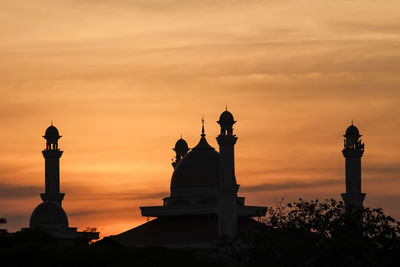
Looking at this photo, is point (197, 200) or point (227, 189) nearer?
point (227, 189)

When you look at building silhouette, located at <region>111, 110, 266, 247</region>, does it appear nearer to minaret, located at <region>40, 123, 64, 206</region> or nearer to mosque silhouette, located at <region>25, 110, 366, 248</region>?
mosque silhouette, located at <region>25, 110, 366, 248</region>

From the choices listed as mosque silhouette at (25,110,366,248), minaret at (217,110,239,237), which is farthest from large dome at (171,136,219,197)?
minaret at (217,110,239,237)

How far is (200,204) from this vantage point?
4909 inches

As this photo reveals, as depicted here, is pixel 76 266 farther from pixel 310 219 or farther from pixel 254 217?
pixel 254 217

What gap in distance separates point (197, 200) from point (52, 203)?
12118 millimetres

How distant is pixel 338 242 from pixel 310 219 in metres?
5.68

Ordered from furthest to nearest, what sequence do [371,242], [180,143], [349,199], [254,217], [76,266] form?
[180,143] < [254,217] < [349,199] < [371,242] < [76,266]

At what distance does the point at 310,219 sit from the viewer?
86375 mm

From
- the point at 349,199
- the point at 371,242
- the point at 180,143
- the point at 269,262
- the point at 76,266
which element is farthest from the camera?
the point at 180,143

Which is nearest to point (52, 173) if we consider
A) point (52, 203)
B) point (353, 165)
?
point (52, 203)

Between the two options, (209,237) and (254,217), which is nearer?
(209,237)

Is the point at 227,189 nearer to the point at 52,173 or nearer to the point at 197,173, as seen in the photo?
the point at 197,173

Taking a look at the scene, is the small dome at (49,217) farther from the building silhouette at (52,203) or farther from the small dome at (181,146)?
the small dome at (181,146)

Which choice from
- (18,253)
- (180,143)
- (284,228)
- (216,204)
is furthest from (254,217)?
(18,253)
